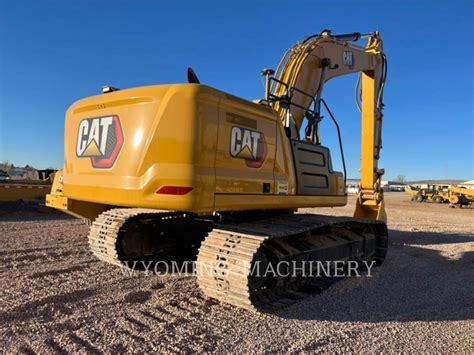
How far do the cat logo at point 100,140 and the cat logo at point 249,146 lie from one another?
4.13 ft

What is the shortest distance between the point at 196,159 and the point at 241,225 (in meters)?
1.24

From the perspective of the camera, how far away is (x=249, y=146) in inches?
192

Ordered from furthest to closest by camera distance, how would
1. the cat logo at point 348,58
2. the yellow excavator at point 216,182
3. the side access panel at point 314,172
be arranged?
the cat logo at point 348,58, the side access panel at point 314,172, the yellow excavator at point 216,182

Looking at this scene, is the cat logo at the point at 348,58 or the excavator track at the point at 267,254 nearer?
the excavator track at the point at 267,254

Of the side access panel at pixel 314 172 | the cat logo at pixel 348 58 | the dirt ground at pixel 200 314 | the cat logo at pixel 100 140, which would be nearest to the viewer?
the dirt ground at pixel 200 314

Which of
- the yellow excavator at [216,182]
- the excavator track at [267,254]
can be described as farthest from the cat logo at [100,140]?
the excavator track at [267,254]

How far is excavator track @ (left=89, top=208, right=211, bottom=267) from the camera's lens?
229 inches

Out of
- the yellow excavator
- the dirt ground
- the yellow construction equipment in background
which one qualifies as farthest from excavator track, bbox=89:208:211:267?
the yellow construction equipment in background

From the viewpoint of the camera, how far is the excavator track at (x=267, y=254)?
4379 mm

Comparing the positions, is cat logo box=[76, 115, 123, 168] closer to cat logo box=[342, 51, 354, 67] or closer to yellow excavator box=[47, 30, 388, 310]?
yellow excavator box=[47, 30, 388, 310]

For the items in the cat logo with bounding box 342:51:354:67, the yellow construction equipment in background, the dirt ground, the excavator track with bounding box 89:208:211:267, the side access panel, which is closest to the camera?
the dirt ground

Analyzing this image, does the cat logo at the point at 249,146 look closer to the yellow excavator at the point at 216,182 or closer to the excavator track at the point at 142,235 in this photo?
the yellow excavator at the point at 216,182

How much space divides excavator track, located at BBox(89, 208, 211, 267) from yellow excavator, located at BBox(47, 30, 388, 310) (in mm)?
17

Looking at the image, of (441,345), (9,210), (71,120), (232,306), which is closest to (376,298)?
(441,345)
